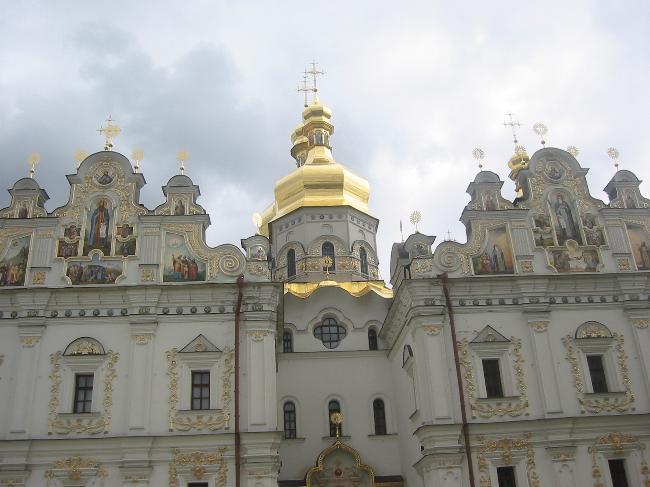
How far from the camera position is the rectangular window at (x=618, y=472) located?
18484mm

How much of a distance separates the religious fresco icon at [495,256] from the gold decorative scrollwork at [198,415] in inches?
304

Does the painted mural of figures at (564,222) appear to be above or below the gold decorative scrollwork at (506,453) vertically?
above

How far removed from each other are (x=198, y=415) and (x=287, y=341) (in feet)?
23.9

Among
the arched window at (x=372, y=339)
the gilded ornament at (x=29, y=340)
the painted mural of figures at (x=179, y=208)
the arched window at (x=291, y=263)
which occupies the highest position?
the arched window at (x=291, y=263)

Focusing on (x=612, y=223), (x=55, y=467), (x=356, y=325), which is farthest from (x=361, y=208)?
(x=55, y=467)

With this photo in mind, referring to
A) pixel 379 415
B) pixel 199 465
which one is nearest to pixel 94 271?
pixel 199 465

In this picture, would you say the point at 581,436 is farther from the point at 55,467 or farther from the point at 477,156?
the point at 55,467

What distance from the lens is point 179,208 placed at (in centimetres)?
2088

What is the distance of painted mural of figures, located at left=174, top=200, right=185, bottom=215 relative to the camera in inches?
819

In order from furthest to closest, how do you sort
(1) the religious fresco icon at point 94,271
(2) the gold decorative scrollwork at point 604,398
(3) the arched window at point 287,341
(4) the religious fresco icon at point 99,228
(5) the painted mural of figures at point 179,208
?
1. (3) the arched window at point 287,341
2. (5) the painted mural of figures at point 179,208
3. (4) the religious fresco icon at point 99,228
4. (1) the religious fresco icon at point 94,271
5. (2) the gold decorative scrollwork at point 604,398

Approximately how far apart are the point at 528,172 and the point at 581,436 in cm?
824

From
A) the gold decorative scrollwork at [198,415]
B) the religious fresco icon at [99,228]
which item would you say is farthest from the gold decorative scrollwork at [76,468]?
the religious fresco icon at [99,228]

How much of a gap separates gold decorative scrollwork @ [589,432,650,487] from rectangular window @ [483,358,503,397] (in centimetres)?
274

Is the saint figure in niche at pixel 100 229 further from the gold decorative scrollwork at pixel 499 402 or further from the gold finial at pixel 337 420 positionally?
the gold decorative scrollwork at pixel 499 402
